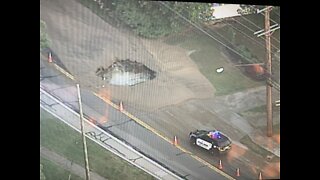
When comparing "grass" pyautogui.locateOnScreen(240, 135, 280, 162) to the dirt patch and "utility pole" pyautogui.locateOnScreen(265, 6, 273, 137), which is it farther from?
the dirt patch

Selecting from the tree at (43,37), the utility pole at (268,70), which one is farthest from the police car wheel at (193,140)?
the tree at (43,37)

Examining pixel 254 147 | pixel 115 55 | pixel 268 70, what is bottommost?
pixel 254 147

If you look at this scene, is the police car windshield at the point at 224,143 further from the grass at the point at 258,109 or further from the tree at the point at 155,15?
the tree at the point at 155,15

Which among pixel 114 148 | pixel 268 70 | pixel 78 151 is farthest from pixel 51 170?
pixel 268 70

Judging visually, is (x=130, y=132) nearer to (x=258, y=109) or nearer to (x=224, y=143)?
(x=224, y=143)

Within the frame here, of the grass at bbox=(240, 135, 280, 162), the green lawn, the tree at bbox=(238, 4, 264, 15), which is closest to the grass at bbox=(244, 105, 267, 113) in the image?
the green lawn

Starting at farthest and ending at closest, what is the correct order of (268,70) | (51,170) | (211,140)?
(268,70) < (211,140) < (51,170)
